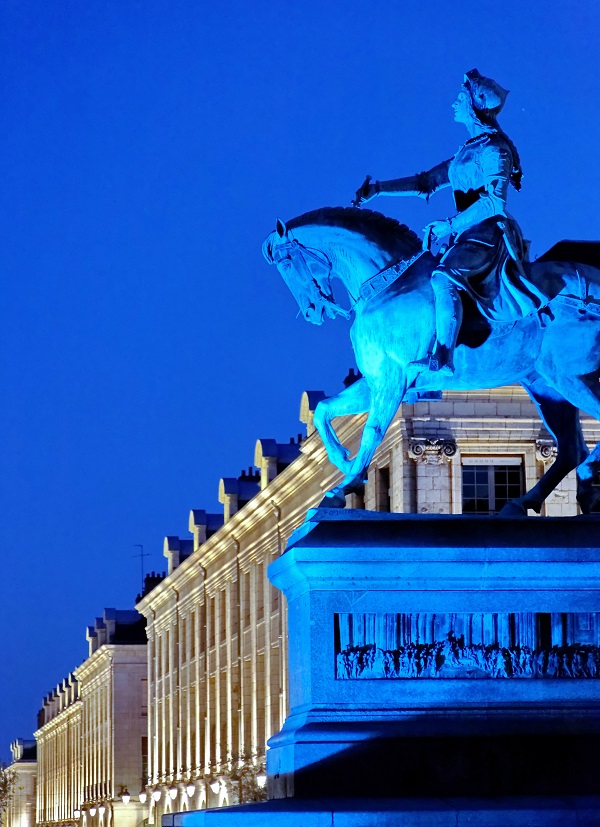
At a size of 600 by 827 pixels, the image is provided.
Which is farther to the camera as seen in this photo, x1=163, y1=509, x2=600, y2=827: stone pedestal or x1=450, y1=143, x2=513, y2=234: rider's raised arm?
x1=450, y1=143, x2=513, y2=234: rider's raised arm

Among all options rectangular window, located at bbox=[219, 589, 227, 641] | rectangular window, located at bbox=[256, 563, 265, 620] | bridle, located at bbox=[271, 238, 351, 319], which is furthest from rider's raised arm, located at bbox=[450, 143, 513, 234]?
rectangular window, located at bbox=[219, 589, 227, 641]

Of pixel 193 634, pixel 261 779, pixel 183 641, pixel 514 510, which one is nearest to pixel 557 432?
pixel 514 510

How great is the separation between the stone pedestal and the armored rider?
1.44 m

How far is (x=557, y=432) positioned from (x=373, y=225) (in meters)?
2.21

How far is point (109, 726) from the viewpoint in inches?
4417

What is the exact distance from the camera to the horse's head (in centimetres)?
1376

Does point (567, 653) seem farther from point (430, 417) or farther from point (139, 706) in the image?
point (139, 706)

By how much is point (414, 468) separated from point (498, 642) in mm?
37350

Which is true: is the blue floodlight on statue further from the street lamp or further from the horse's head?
the street lamp

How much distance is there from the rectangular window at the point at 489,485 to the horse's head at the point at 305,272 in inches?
1426

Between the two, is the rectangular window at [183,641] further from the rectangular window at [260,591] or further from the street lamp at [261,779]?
the street lamp at [261,779]

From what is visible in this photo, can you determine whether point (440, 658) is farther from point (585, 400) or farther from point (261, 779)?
point (261, 779)

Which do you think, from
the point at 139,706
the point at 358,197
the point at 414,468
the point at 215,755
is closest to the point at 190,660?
the point at 215,755

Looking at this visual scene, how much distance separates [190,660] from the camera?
8625 centimetres
